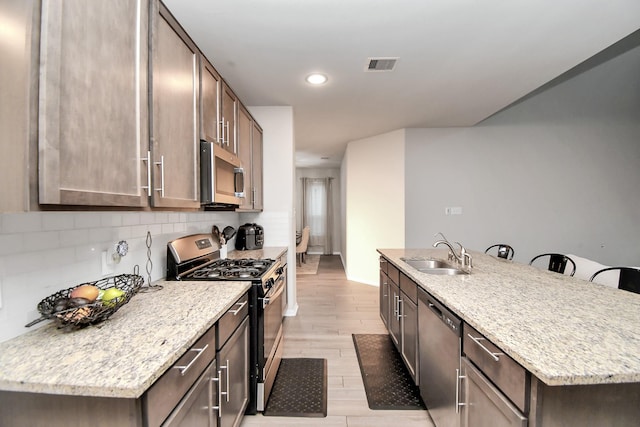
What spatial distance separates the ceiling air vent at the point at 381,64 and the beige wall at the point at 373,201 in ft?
7.00

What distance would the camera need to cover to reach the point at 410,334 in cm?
200

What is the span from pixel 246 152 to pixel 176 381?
2175mm

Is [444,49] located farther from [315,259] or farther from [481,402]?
[315,259]

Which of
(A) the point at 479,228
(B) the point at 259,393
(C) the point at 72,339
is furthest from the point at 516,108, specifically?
(C) the point at 72,339

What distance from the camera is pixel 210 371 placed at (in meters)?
1.14

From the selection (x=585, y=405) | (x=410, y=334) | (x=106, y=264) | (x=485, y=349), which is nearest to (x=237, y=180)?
(x=106, y=264)

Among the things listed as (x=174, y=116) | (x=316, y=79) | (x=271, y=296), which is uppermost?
(x=316, y=79)

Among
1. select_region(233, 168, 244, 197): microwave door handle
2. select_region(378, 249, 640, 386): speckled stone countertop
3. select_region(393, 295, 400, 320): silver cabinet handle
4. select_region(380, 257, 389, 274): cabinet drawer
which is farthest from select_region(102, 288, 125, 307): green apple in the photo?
select_region(380, 257, 389, 274): cabinet drawer

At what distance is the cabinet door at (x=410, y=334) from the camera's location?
1.89 meters

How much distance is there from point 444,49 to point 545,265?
4.11m

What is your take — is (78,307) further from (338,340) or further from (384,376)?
(338,340)

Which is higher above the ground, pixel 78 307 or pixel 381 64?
pixel 381 64

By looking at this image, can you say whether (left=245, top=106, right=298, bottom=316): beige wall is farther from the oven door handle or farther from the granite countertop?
the granite countertop

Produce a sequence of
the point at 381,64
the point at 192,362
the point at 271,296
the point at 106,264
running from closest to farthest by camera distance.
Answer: the point at 192,362
the point at 106,264
the point at 271,296
the point at 381,64
